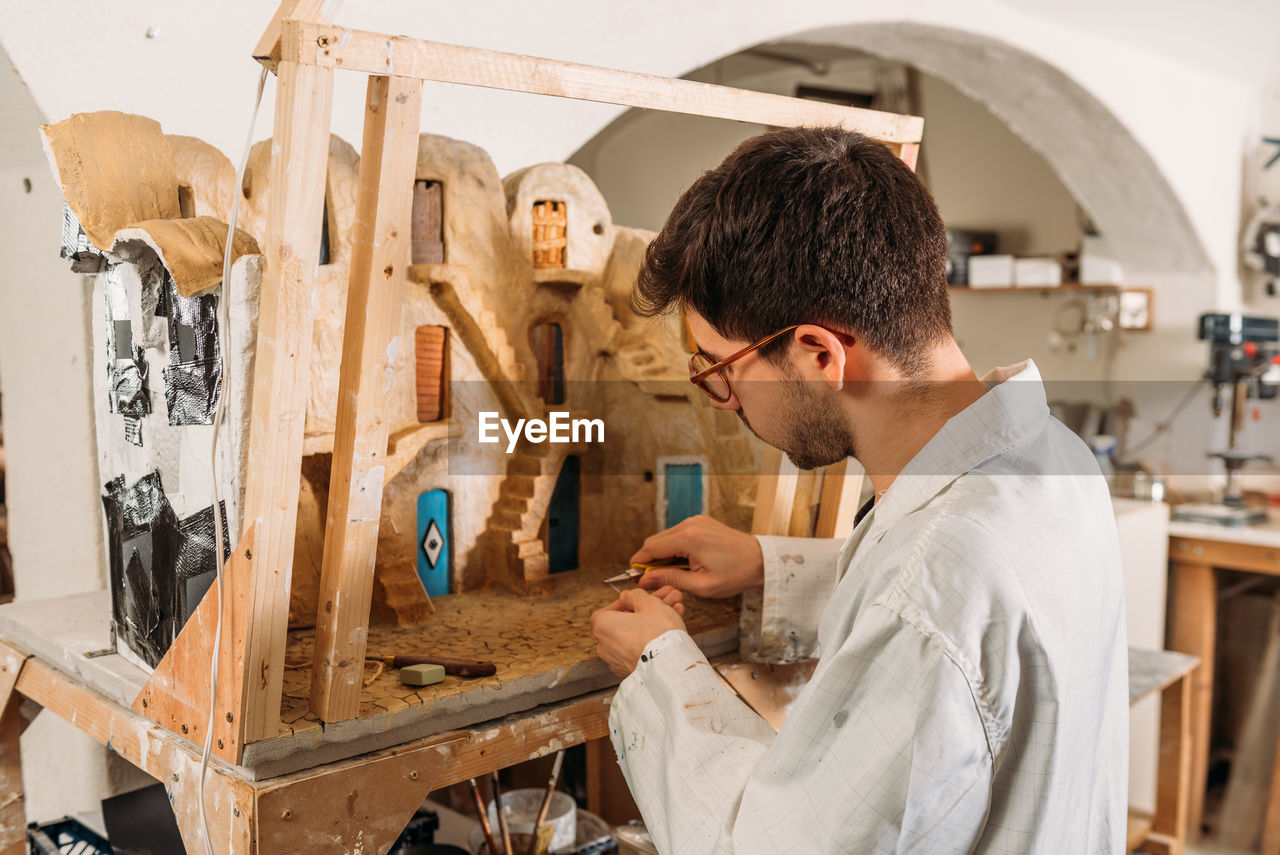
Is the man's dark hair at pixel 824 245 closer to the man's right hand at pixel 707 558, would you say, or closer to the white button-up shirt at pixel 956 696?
the white button-up shirt at pixel 956 696

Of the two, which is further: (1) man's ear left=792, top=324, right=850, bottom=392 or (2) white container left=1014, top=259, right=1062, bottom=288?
(2) white container left=1014, top=259, right=1062, bottom=288

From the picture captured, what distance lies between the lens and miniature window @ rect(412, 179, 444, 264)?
4.43ft

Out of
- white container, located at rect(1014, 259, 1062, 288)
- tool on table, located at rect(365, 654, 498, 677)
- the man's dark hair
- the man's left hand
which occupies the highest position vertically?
white container, located at rect(1014, 259, 1062, 288)

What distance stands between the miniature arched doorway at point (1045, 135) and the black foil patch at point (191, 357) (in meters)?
0.78

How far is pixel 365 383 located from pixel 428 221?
50cm

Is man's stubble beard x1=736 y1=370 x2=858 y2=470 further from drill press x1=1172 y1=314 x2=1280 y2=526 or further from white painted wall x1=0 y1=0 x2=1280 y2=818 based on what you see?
drill press x1=1172 y1=314 x2=1280 y2=526

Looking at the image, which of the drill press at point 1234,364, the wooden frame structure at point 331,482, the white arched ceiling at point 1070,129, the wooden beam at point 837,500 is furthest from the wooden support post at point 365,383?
the drill press at point 1234,364

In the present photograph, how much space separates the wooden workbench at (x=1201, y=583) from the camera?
3139mm

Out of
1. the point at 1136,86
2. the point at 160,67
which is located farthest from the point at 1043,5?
the point at 160,67

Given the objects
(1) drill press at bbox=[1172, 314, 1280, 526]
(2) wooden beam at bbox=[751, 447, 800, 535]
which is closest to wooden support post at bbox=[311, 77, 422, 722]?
(2) wooden beam at bbox=[751, 447, 800, 535]

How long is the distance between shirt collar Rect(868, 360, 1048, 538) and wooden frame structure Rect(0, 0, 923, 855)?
459 millimetres

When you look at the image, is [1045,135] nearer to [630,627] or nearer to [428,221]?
[428,221]

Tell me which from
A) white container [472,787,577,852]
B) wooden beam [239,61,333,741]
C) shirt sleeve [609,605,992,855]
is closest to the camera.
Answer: shirt sleeve [609,605,992,855]

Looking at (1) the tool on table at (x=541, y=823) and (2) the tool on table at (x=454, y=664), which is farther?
(1) the tool on table at (x=541, y=823)
